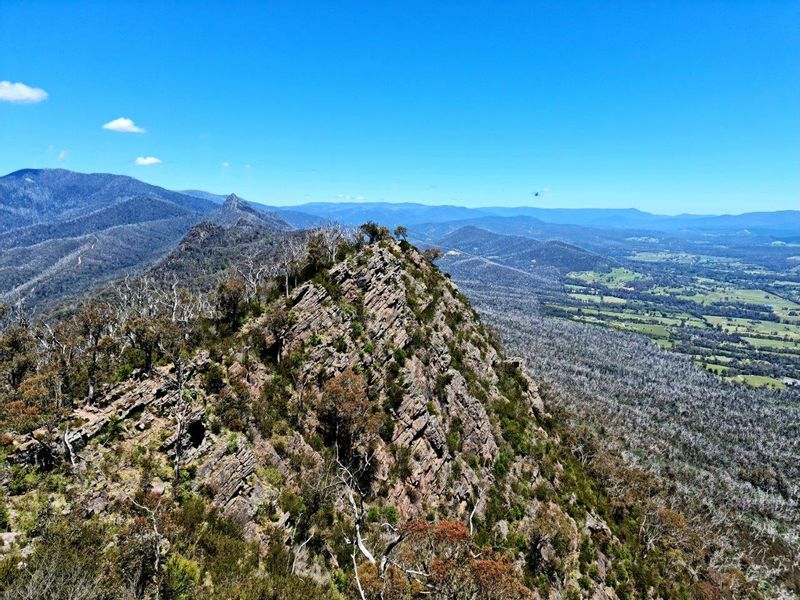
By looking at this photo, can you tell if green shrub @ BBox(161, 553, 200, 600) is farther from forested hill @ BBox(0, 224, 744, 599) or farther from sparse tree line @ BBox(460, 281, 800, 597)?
sparse tree line @ BBox(460, 281, 800, 597)

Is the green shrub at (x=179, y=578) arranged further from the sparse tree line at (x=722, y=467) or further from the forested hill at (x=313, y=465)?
the sparse tree line at (x=722, y=467)

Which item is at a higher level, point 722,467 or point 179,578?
point 179,578

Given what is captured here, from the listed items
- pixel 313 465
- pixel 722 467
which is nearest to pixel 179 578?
pixel 313 465

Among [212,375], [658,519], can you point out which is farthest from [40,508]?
[658,519]

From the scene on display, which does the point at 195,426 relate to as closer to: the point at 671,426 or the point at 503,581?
the point at 503,581

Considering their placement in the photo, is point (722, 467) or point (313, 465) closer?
point (313, 465)

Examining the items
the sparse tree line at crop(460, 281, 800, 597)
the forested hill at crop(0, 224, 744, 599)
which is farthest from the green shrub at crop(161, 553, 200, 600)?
the sparse tree line at crop(460, 281, 800, 597)

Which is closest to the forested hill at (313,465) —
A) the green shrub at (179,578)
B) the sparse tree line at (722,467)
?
the green shrub at (179,578)

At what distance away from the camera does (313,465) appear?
3228cm

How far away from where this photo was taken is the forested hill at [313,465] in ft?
65.7

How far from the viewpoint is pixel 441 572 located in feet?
58.5

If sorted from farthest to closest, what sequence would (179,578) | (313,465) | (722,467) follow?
(722,467) < (313,465) < (179,578)

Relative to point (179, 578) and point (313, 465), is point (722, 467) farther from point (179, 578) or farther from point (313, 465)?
point (179, 578)

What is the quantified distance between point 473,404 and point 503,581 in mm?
30750
